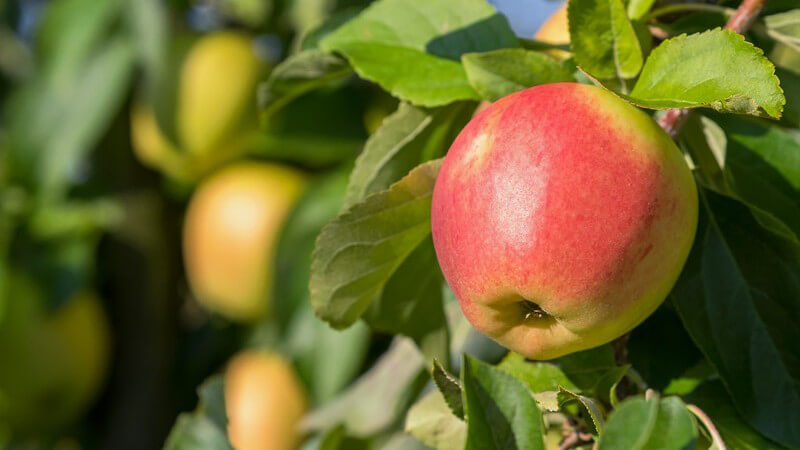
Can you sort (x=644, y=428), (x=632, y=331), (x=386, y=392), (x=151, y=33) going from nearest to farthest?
(x=644, y=428), (x=632, y=331), (x=386, y=392), (x=151, y=33)

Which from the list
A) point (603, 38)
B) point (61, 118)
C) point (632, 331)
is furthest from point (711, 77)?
point (61, 118)

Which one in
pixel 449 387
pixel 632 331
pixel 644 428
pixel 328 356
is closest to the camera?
pixel 644 428

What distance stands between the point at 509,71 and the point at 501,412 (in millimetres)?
176

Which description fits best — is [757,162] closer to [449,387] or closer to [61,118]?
[449,387]

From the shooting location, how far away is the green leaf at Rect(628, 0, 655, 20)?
55 centimetres

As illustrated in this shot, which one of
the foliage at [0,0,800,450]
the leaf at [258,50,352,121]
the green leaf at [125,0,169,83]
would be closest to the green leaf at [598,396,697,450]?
the foliage at [0,0,800,450]

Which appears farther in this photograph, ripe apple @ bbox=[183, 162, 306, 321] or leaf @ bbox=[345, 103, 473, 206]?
ripe apple @ bbox=[183, 162, 306, 321]

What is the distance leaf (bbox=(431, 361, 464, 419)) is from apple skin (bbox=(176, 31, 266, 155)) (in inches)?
41.6

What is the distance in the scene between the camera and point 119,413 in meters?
1.65

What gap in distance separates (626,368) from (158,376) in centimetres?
122

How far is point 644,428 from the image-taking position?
1.25ft

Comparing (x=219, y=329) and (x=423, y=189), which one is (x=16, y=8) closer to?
(x=219, y=329)

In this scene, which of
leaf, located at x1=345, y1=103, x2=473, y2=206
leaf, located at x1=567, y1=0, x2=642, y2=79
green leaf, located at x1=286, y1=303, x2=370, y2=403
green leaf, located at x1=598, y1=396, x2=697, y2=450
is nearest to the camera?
green leaf, located at x1=598, y1=396, x2=697, y2=450

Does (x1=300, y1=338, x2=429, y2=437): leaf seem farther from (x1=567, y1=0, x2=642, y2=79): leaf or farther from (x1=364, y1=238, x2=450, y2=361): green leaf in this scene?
(x1=567, y1=0, x2=642, y2=79): leaf
